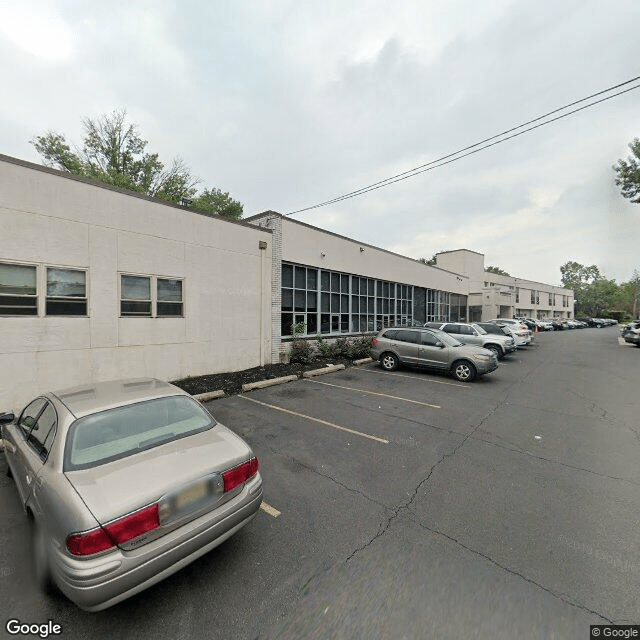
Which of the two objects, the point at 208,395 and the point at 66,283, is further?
the point at 208,395

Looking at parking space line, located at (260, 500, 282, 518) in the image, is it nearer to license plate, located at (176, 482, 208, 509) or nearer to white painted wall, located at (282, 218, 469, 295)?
license plate, located at (176, 482, 208, 509)

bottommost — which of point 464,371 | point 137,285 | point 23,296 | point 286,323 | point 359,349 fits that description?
point 464,371

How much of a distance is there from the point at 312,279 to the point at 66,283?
346 inches

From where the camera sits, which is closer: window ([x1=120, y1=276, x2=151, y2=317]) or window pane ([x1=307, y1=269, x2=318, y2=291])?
window ([x1=120, y1=276, x2=151, y2=317])

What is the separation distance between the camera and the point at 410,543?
9.78 ft

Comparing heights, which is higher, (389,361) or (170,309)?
(170,309)

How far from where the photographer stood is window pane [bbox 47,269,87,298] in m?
6.82

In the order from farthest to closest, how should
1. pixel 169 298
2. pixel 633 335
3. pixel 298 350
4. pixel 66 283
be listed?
1. pixel 633 335
2. pixel 298 350
3. pixel 169 298
4. pixel 66 283

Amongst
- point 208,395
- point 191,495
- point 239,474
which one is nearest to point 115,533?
point 191,495

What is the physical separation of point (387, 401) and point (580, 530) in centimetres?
459

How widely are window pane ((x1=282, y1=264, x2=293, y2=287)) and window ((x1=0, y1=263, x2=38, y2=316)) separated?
25.1ft

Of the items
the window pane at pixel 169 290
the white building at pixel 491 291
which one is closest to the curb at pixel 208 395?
the window pane at pixel 169 290

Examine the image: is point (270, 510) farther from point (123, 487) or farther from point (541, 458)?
point (541, 458)

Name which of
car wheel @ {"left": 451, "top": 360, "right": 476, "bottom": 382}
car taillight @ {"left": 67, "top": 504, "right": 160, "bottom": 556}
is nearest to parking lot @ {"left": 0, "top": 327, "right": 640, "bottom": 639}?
car taillight @ {"left": 67, "top": 504, "right": 160, "bottom": 556}
